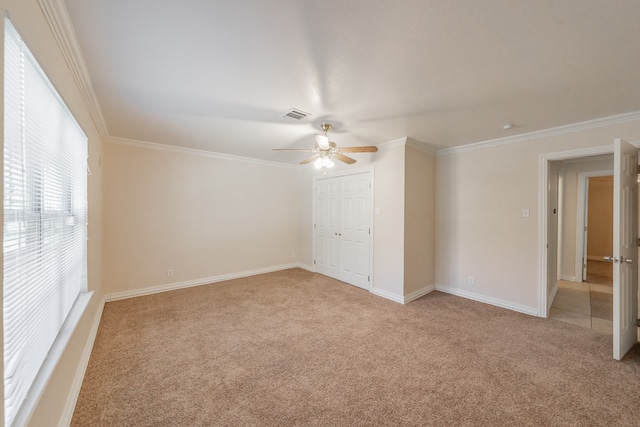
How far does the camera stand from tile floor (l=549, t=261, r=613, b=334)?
3.06 meters

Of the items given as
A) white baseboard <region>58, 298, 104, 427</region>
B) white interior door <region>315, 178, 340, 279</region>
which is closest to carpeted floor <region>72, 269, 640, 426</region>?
white baseboard <region>58, 298, 104, 427</region>

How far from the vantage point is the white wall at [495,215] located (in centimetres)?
323

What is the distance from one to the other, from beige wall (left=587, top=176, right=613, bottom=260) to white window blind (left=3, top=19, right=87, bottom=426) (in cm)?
926

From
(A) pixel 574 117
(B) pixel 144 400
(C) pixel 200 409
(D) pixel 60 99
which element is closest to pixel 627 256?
(A) pixel 574 117

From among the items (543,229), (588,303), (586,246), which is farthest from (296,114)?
(586,246)

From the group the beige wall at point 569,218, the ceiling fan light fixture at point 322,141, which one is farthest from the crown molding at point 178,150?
the beige wall at point 569,218

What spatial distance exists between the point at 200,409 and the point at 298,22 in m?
2.50

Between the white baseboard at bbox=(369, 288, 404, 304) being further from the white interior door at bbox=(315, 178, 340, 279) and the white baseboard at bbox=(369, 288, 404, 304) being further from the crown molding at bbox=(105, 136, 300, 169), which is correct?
the crown molding at bbox=(105, 136, 300, 169)

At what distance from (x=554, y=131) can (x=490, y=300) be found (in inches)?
90.8

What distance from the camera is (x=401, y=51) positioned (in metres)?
1.67

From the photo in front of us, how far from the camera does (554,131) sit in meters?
3.07

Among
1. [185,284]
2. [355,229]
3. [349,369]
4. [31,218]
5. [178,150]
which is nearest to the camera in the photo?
→ [31,218]

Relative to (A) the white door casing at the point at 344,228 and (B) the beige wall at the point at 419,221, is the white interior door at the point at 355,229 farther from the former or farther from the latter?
(B) the beige wall at the point at 419,221

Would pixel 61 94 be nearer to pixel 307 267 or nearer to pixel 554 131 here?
pixel 307 267
